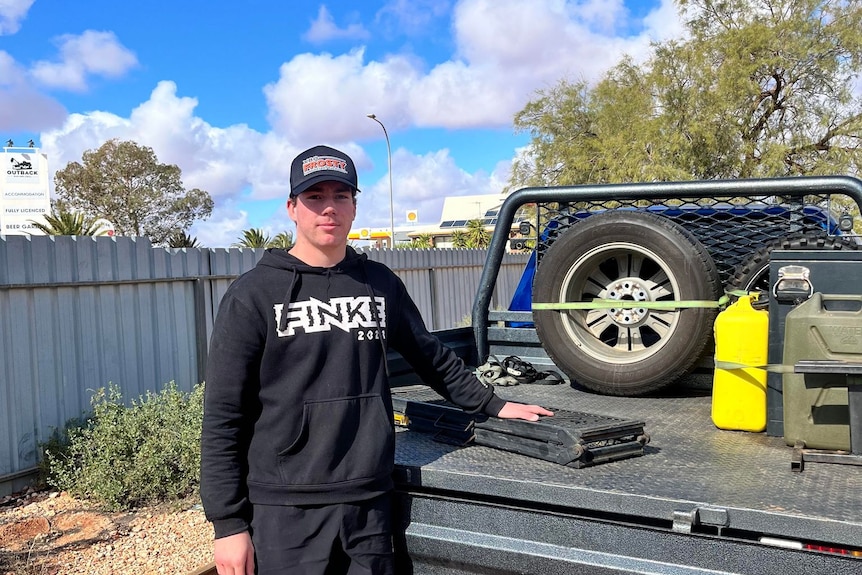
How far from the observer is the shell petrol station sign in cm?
4031

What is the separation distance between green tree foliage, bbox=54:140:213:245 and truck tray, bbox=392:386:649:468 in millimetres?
41186

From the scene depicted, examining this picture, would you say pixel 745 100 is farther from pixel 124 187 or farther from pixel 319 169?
pixel 124 187

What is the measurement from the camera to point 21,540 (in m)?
4.61

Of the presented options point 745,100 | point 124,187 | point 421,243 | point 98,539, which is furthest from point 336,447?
point 124,187

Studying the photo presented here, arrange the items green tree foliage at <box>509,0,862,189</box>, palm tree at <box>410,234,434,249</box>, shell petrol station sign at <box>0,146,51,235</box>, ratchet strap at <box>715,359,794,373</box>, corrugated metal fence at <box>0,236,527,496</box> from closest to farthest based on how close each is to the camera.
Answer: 1. ratchet strap at <box>715,359,794,373</box>
2. corrugated metal fence at <box>0,236,527,496</box>
3. green tree foliage at <box>509,0,862,189</box>
4. palm tree at <box>410,234,434,249</box>
5. shell petrol station sign at <box>0,146,51,235</box>

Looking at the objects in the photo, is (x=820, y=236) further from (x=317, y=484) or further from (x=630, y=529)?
(x=317, y=484)

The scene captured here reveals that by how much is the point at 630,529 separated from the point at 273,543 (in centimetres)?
95

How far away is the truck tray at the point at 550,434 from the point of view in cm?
217

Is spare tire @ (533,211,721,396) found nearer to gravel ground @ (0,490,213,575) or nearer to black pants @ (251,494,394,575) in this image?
black pants @ (251,494,394,575)

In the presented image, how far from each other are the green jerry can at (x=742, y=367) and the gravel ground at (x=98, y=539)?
115 inches

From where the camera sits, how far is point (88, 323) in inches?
256

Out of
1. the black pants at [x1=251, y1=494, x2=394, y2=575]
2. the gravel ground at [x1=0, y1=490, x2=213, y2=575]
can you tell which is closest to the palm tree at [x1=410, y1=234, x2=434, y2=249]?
the gravel ground at [x1=0, y1=490, x2=213, y2=575]

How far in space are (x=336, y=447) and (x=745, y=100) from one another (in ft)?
73.8

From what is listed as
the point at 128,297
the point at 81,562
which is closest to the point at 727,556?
the point at 81,562
